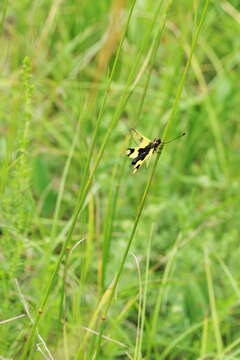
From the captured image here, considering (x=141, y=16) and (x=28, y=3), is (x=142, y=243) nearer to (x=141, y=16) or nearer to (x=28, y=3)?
(x=141, y=16)

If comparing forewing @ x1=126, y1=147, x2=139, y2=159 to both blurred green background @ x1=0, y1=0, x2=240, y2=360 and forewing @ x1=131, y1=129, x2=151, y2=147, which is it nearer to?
forewing @ x1=131, y1=129, x2=151, y2=147

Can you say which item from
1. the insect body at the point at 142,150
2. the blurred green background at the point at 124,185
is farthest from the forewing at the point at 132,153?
the blurred green background at the point at 124,185

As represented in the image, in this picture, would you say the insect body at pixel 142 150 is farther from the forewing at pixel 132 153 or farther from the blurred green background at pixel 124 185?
the blurred green background at pixel 124 185

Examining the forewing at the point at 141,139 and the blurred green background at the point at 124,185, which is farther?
the blurred green background at the point at 124,185

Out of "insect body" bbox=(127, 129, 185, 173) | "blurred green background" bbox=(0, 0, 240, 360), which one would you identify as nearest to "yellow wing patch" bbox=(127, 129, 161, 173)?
"insect body" bbox=(127, 129, 185, 173)

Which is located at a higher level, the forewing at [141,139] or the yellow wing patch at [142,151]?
the forewing at [141,139]

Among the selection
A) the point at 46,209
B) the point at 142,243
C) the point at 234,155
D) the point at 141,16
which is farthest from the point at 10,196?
the point at 141,16

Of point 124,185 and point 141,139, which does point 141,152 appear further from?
point 124,185
